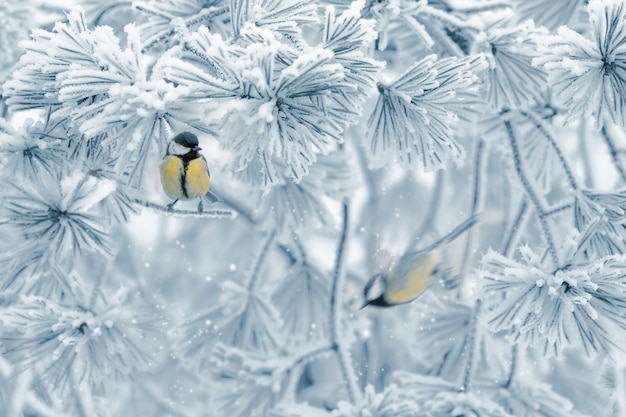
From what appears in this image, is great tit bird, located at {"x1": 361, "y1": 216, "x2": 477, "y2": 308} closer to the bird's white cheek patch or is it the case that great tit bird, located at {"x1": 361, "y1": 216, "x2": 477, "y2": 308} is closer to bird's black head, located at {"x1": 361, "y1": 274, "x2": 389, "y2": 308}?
bird's black head, located at {"x1": 361, "y1": 274, "x2": 389, "y2": 308}

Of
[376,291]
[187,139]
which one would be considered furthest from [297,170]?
[376,291]

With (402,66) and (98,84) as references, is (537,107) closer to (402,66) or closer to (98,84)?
(402,66)

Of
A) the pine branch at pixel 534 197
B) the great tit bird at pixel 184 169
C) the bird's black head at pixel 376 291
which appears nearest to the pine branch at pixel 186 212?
the great tit bird at pixel 184 169

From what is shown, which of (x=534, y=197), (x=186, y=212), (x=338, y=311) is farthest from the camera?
(x=338, y=311)

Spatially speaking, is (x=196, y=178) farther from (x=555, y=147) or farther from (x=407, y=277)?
(x=555, y=147)

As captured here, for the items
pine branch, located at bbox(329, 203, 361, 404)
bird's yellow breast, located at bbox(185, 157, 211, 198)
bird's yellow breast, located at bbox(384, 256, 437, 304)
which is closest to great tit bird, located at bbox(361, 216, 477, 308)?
bird's yellow breast, located at bbox(384, 256, 437, 304)

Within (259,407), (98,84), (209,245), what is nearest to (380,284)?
(259,407)

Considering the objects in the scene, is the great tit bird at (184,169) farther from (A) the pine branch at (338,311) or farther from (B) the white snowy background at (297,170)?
(A) the pine branch at (338,311)
